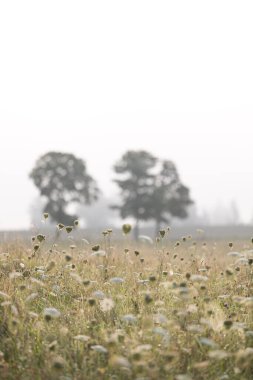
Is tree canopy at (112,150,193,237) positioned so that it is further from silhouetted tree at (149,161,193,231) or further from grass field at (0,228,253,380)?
grass field at (0,228,253,380)

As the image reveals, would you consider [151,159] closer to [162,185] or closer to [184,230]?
[162,185]

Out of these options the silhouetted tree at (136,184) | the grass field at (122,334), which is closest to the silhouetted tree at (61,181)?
the silhouetted tree at (136,184)

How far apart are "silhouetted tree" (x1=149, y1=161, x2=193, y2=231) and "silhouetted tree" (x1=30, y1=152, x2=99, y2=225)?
747cm

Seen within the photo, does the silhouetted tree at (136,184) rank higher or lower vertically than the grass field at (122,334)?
higher

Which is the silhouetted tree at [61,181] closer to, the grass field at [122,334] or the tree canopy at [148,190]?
the tree canopy at [148,190]

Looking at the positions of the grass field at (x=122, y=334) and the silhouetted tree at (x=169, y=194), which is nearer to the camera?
the grass field at (x=122, y=334)

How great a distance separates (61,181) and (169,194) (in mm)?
12703

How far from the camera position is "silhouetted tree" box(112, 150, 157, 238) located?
54.2m

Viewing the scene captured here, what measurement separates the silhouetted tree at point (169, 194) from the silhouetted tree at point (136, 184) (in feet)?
2.38

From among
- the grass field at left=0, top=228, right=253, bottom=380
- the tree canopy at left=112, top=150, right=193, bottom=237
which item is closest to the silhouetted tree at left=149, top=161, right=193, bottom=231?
the tree canopy at left=112, top=150, right=193, bottom=237

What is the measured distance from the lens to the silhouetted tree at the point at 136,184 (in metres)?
54.2

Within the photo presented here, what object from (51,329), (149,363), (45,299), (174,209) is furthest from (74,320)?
(174,209)

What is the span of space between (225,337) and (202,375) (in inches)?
28.9

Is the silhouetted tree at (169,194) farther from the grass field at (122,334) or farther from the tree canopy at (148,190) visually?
the grass field at (122,334)
